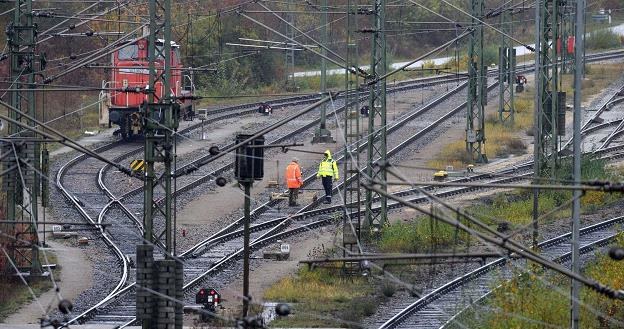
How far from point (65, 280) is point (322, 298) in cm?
476

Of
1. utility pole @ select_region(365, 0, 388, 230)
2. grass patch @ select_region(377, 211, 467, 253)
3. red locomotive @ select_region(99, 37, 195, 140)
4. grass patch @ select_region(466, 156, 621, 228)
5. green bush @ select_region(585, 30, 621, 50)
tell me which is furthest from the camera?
green bush @ select_region(585, 30, 621, 50)

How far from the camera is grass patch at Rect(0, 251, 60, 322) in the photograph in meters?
23.6

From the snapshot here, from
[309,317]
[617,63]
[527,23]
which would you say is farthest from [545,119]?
[527,23]

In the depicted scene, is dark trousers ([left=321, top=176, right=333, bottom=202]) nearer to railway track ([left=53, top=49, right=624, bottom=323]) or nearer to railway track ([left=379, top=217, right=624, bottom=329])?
railway track ([left=53, top=49, right=624, bottom=323])

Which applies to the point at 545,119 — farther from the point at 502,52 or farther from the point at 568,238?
the point at 502,52

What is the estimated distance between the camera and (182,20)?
180 ft

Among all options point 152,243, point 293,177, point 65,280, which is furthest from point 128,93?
point 152,243

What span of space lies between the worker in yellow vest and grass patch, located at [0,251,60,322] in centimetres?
756

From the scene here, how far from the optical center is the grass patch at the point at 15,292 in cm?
2364

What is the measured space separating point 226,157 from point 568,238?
498 inches

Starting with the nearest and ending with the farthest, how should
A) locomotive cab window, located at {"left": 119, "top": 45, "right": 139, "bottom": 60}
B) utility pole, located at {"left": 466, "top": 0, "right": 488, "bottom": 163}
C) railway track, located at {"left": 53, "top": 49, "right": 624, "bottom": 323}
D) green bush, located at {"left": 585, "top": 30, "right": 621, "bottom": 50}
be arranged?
railway track, located at {"left": 53, "top": 49, "right": 624, "bottom": 323}
utility pole, located at {"left": 466, "top": 0, "right": 488, "bottom": 163}
locomotive cab window, located at {"left": 119, "top": 45, "right": 139, "bottom": 60}
green bush, located at {"left": 585, "top": 30, "right": 621, "bottom": 50}

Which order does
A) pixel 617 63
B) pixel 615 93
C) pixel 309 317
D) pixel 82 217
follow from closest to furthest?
pixel 309 317 → pixel 82 217 → pixel 615 93 → pixel 617 63

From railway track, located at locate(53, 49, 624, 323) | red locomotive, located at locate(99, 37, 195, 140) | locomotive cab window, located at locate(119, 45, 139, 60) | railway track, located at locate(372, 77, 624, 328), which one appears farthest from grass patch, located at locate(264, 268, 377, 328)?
locomotive cab window, located at locate(119, 45, 139, 60)

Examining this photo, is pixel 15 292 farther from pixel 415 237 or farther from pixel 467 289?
pixel 415 237
